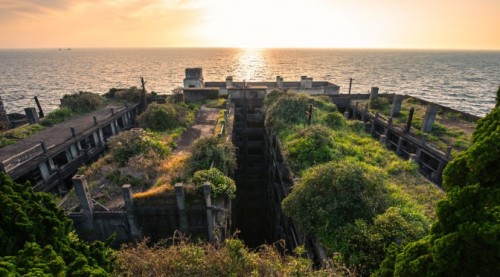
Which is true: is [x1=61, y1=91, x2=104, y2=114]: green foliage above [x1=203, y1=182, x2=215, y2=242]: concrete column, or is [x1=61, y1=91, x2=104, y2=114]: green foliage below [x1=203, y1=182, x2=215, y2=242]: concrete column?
above

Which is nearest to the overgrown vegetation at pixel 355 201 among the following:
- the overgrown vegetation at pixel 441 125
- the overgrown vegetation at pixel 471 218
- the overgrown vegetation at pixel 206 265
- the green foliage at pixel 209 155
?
the overgrown vegetation at pixel 206 265

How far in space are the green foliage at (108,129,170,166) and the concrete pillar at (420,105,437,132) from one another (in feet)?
85.4

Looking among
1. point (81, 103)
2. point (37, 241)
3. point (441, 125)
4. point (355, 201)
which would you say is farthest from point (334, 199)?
point (81, 103)

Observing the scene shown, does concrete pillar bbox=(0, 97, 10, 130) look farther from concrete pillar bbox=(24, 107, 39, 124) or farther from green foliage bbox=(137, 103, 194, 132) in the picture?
green foliage bbox=(137, 103, 194, 132)

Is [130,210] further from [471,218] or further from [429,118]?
[429,118]

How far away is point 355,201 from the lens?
11.8 m

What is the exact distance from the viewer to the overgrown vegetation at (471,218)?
171 inches

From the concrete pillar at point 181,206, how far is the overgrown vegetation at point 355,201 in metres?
5.77

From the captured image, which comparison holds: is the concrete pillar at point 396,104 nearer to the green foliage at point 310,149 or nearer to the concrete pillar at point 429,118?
the concrete pillar at point 429,118

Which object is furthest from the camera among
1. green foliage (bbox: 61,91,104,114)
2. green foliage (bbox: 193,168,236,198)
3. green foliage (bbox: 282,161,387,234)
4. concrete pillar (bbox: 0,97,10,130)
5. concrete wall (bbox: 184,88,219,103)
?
concrete wall (bbox: 184,88,219,103)

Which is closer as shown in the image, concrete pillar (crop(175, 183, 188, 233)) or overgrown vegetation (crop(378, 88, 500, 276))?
overgrown vegetation (crop(378, 88, 500, 276))

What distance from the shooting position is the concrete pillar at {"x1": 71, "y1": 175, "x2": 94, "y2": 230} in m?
13.4

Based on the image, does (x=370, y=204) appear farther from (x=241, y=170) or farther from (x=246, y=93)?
(x=246, y=93)

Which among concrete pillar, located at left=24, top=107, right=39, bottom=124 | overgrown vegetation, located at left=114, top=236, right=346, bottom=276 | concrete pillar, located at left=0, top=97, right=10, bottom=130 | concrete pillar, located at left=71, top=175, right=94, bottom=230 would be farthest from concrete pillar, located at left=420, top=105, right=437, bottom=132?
concrete pillar, located at left=0, top=97, right=10, bottom=130
